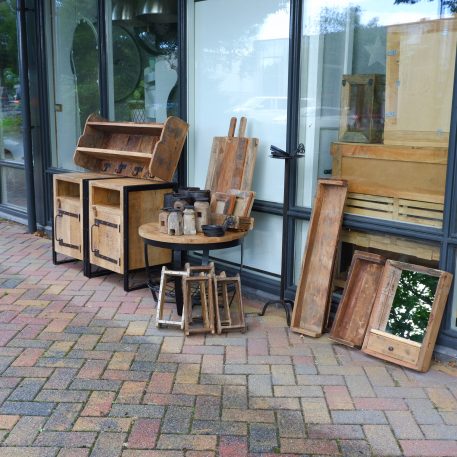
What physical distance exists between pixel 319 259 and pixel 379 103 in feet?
3.43

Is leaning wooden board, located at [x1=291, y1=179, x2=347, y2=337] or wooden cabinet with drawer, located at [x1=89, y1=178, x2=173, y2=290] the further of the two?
wooden cabinet with drawer, located at [x1=89, y1=178, x2=173, y2=290]

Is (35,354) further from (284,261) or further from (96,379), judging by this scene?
(284,261)

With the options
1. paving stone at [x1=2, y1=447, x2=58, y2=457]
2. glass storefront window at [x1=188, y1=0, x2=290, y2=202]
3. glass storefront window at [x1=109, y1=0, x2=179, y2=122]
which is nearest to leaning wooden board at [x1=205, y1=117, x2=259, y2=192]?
glass storefront window at [x1=188, y1=0, x2=290, y2=202]

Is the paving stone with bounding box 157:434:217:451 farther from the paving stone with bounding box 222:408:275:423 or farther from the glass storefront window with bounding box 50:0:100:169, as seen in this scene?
the glass storefront window with bounding box 50:0:100:169

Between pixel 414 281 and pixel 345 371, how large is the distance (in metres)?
0.65

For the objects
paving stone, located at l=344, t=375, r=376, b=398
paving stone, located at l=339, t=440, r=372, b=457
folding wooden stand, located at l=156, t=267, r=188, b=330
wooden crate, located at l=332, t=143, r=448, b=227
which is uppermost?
wooden crate, located at l=332, t=143, r=448, b=227

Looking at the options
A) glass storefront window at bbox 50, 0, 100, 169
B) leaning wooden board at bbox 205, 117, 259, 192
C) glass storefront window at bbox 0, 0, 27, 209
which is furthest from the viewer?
glass storefront window at bbox 0, 0, 27, 209

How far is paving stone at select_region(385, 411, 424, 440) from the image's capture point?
8.54 ft

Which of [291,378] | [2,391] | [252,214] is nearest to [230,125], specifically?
[252,214]

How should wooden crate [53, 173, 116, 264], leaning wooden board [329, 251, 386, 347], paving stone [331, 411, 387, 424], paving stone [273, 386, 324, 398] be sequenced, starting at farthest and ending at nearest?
wooden crate [53, 173, 116, 264] < leaning wooden board [329, 251, 386, 347] < paving stone [273, 386, 324, 398] < paving stone [331, 411, 387, 424]

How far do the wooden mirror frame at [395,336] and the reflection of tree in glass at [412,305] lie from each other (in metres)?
0.03

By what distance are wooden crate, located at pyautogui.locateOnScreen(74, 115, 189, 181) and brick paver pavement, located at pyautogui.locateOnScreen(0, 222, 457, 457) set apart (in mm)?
1129

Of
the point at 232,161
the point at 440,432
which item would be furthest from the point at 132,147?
the point at 440,432

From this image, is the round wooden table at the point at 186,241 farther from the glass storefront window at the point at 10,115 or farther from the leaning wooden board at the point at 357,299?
the glass storefront window at the point at 10,115
